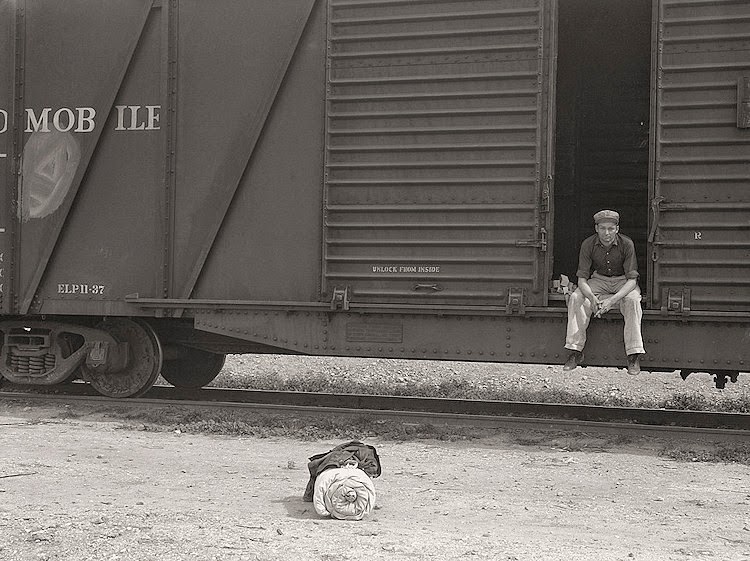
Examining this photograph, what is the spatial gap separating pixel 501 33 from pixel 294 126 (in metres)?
2.06

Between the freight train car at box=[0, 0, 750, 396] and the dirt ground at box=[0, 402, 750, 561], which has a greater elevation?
the freight train car at box=[0, 0, 750, 396]

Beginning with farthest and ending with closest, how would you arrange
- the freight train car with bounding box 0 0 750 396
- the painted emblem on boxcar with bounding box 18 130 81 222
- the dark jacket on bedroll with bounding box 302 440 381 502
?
the painted emblem on boxcar with bounding box 18 130 81 222
the freight train car with bounding box 0 0 750 396
the dark jacket on bedroll with bounding box 302 440 381 502

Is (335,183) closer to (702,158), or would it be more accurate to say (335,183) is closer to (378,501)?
(702,158)

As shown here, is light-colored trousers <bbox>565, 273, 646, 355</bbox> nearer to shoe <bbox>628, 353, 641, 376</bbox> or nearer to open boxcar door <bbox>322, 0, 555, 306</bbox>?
shoe <bbox>628, 353, 641, 376</bbox>

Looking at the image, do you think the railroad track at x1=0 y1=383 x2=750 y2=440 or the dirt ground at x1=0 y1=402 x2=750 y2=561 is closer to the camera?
the dirt ground at x1=0 y1=402 x2=750 y2=561

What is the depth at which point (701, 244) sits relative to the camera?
25.3 ft

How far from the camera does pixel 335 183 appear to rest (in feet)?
27.8

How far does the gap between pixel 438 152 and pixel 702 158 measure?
7.33 ft

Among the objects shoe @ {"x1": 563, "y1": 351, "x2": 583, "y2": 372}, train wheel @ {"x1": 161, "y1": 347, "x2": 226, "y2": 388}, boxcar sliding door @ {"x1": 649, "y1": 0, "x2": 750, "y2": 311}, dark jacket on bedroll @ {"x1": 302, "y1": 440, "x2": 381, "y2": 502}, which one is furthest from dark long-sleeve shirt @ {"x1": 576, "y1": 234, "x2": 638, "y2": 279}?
train wheel @ {"x1": 161, "y1": 347, "x2": 226, "y2": 388}

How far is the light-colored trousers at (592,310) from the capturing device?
7570 millimetres

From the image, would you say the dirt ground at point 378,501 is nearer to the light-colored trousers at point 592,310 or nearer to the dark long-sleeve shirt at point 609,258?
the light-colored trousers at point 592,310

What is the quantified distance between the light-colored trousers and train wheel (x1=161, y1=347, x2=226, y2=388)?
4.48m


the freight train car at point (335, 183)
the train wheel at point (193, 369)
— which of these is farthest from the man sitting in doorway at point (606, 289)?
the train wheel at point (193, 369)

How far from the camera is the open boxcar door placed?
26.4ft
